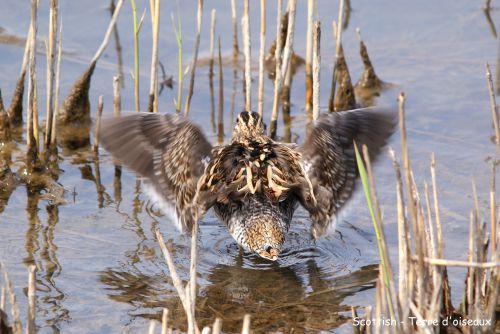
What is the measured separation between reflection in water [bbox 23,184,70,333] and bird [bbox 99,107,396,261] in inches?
31.1

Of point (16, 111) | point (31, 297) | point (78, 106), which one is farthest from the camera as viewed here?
point (78, 106)

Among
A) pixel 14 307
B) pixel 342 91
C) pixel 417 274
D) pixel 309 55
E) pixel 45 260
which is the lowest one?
pixel 45 260

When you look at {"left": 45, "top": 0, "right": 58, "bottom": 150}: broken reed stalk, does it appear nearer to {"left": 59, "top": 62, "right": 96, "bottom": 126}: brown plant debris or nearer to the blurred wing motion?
{"left": 59, "top": 62, "right": 96, "bottom": 126}: brown plant debris

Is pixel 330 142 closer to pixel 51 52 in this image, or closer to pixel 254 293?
pixel 254 293

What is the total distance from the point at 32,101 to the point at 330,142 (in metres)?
2.40

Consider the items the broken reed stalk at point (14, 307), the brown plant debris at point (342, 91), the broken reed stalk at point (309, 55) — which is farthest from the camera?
the brown plant debris at point (342, 91)

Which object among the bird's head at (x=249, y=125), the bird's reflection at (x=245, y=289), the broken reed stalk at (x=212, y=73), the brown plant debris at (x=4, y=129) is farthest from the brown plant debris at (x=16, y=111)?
the bird's reflection at (x=245, y=289)

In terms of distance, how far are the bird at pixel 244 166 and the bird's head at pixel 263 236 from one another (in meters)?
0.02

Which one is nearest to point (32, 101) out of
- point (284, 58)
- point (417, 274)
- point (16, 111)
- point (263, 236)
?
point (16, 111)

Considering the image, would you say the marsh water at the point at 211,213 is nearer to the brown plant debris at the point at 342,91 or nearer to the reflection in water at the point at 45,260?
the reflection in water at the point at 45,260

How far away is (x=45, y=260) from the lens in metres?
6.16

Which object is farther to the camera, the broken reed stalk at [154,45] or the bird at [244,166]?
the broken reed stalk at [154,45]

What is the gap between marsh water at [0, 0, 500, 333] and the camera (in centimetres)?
571

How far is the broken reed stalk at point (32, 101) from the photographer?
6929 mm
